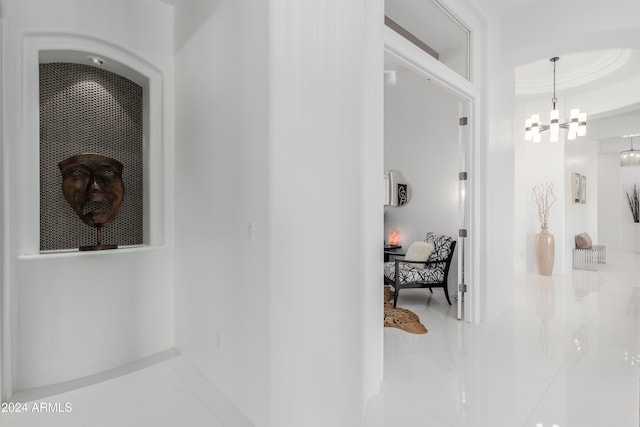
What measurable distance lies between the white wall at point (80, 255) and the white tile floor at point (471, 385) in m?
0.30

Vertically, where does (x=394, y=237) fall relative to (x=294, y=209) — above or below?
below

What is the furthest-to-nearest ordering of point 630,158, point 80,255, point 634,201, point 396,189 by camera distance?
point 634,201
point 630,158
point 396,189
point 80,255

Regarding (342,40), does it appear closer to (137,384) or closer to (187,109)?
(187,109)

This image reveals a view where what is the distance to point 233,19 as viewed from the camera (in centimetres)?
199

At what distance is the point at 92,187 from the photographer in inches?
96.4

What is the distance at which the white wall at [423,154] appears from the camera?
477 centimetres

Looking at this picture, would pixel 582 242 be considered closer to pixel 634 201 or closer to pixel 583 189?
pixel 583 189

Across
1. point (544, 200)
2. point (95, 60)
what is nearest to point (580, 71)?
point (544, 200)

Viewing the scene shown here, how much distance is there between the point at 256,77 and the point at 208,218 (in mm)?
1079

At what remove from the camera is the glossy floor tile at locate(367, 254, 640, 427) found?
190 centimetres

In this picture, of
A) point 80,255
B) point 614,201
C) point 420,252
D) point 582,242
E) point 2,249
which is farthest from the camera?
point 614,201

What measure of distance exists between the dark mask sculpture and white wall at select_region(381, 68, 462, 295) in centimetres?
408

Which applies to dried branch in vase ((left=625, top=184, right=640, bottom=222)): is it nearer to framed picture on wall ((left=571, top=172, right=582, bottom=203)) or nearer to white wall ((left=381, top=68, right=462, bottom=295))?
framed picture on wall ((left=571, top=172, right=582, bottom=203))

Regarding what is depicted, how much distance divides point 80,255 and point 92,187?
20.5 inches
